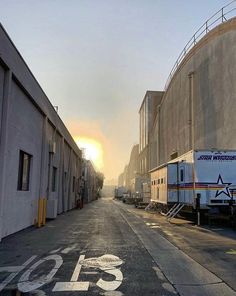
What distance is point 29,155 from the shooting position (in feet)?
57.8

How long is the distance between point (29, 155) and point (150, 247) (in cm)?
818

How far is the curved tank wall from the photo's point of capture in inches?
1023

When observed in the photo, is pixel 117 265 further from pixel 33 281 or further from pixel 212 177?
pixel 212 177

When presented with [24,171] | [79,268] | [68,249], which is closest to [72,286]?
[79,268]

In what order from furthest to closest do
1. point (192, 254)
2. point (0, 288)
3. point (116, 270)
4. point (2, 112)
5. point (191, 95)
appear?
point (191, 95)
point (2, 112)
point (192, 254)
point (116, 270)
point (0, 288)

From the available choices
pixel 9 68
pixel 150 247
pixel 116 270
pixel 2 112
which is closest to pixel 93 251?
pixel 150 247

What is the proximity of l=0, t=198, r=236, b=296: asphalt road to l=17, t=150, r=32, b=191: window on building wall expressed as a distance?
2784 mm

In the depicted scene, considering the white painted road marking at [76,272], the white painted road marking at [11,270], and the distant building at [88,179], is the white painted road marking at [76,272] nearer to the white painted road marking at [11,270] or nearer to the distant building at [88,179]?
the white painted road marking at [11,270]

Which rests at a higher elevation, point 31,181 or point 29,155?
point 29,155

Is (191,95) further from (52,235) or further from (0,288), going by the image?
(0,288)

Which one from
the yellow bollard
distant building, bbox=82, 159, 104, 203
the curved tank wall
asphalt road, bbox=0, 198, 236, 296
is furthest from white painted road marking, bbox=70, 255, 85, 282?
distant building, bbox=82, 159, 104, 203

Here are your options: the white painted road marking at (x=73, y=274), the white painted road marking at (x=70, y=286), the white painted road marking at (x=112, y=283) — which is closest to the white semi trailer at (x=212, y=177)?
the white painted road marking at (x=73, y=274)

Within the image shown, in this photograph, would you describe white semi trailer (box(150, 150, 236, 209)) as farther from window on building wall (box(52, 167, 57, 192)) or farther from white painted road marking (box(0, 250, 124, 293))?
window on building wall (box(52, 167, 57, 192))

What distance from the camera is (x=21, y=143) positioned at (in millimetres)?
15664
